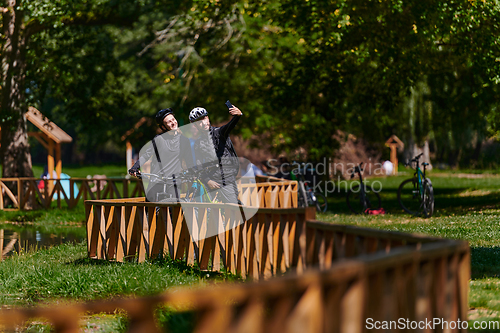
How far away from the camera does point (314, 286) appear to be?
2.88 meters

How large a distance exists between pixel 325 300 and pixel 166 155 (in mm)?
5453

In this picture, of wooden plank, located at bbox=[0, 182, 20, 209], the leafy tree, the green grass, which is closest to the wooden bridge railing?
the green grass

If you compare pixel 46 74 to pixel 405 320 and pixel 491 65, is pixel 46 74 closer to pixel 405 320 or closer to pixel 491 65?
pixel 491 65

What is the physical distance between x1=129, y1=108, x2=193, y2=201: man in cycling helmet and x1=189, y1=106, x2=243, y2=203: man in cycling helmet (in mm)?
309

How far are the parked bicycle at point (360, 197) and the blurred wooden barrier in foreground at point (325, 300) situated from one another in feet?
39.8

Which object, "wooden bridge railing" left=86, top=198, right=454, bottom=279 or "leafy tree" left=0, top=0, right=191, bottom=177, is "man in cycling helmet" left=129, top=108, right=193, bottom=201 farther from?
"leafy tree" left=0, top=0, right=191, bottom=177

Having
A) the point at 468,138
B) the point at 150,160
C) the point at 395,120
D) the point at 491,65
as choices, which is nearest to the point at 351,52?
the point at 491,65

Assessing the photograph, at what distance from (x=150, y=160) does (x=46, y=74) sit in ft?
38.8

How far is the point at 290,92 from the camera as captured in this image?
61.9 ft

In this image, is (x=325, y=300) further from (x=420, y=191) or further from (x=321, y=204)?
(x=321, y=204)

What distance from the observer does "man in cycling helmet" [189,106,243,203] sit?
7805mm

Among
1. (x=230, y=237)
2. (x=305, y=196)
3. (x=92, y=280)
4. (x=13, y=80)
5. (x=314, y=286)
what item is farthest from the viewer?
(x=13, y=80)

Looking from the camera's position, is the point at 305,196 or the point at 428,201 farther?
the point at 305,196

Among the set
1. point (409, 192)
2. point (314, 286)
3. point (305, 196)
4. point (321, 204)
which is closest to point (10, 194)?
point (305, 196)
